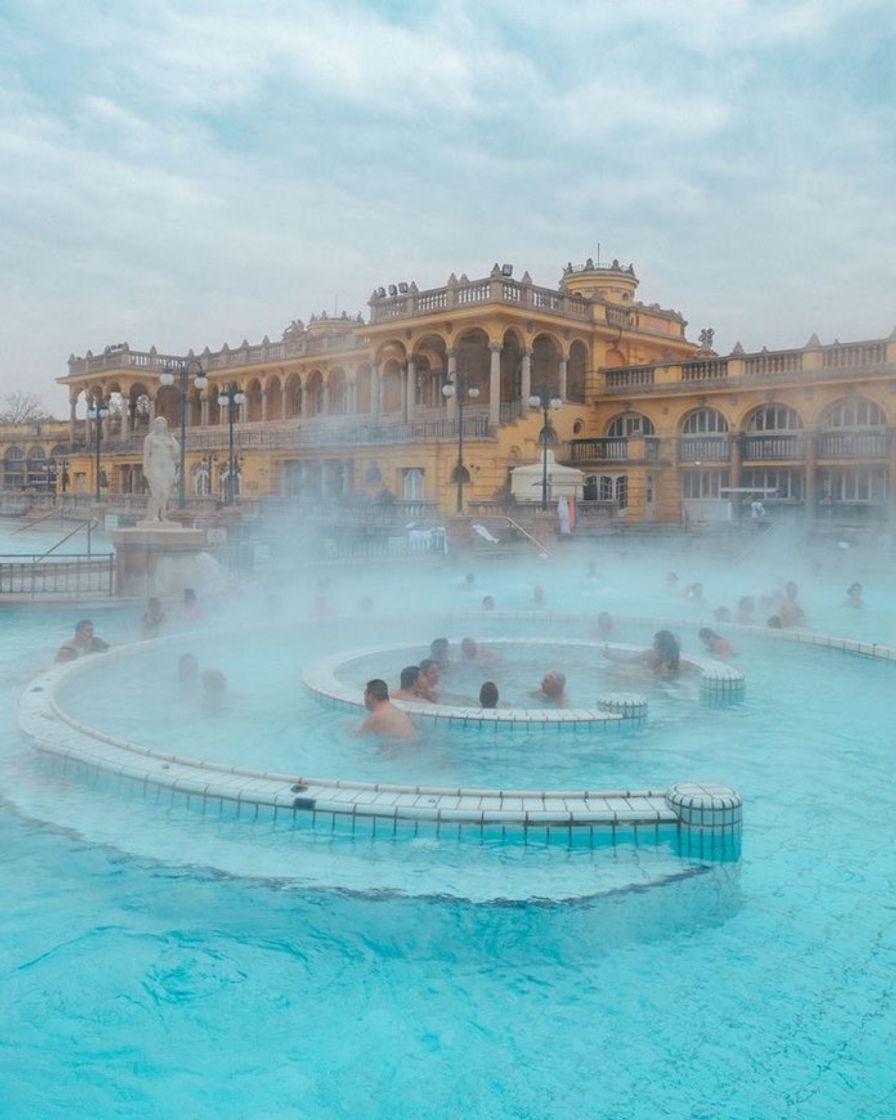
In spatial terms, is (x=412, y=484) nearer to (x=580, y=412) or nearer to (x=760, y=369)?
(x=580, y=412)

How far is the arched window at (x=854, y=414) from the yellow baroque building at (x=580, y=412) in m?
0.05

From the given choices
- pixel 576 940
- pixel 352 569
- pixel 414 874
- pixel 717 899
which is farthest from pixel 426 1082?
pixel 352 569

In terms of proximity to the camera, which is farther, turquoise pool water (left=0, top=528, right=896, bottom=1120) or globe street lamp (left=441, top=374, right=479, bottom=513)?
globe street lamp (left=441, top=374, right=479, bottom=513)

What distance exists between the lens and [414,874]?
6469 millimetres

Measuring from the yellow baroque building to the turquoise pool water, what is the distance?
23853 mm

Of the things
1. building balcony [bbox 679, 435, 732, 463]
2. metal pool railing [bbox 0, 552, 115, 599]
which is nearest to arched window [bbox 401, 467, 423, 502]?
building balcony [bbox 679, 435, 732, 463]

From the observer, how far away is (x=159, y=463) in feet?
56.2

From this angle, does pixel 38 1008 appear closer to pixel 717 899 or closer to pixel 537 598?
pixel 717 899

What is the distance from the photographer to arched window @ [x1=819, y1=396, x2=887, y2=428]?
33.4 m

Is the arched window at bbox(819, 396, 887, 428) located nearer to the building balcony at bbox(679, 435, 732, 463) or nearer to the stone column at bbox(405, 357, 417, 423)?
the building balcony at bbox(679, 435, 732, 463)

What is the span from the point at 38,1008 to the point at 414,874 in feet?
7.67

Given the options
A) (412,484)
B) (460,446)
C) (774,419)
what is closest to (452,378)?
(412,484)

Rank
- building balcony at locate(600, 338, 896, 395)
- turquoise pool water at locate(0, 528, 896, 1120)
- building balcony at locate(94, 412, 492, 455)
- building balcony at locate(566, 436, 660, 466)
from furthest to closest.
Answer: building balcony at locate(566, 436, 660, 466)
building balcony at locate(94, 412, 492, 455)
building balcony at locate(600, 338, 896, 395)
turquoise pool water at locate(0, 528, 896, 1120)

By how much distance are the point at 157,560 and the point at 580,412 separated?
1034 inches
